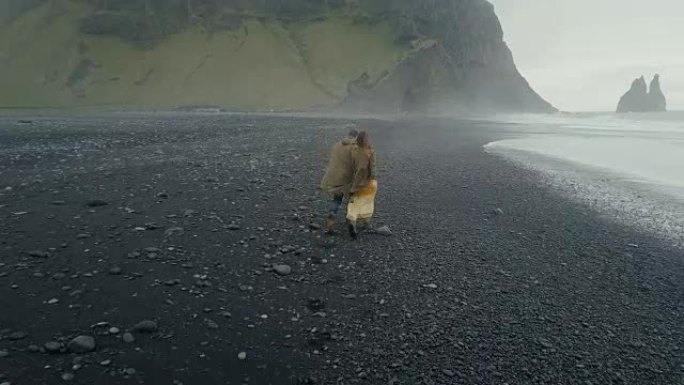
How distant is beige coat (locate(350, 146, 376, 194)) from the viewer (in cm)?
935

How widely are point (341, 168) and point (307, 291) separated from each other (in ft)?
11.2

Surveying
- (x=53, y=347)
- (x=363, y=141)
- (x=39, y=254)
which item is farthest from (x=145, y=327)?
(x=363, y=141)

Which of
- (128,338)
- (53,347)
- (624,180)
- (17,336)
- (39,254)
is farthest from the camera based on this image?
(624,180)

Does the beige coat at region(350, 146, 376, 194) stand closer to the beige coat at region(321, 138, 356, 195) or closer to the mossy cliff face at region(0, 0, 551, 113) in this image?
the beige coat at region(321, 138, 356, 195)

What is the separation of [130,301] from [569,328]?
6.81 meters

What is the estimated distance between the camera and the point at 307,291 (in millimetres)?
7066

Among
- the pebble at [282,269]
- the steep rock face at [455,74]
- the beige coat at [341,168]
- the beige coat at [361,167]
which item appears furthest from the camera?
the steep rock face at [455,74]

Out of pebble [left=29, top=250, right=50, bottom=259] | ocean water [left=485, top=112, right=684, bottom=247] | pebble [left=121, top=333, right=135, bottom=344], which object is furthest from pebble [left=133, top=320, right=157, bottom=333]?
ocean water [left=485, top=112, right=684, bottom=247]

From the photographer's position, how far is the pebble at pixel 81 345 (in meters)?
5.04

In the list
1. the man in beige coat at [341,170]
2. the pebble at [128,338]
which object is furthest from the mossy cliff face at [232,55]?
the pebble at [128,338]

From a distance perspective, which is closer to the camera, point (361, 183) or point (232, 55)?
point (361, 183)

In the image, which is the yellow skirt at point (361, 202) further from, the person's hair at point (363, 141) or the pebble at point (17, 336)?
the pebble at point (17, 336)

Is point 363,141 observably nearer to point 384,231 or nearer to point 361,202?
point 361,202

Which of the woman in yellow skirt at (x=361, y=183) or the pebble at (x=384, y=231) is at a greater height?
the woman in yellow skirt at (x=361, y=183)
